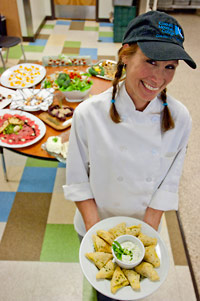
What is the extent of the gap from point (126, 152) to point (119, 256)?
40 centimetres

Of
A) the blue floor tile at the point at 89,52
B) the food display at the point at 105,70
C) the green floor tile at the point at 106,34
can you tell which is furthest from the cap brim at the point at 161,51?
the green floor tile at the point at 106,34

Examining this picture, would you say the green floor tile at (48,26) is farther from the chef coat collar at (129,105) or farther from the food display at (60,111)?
the chef coat collar at (129,105)

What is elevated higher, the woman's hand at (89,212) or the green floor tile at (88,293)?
the woman's hand at (89,212)

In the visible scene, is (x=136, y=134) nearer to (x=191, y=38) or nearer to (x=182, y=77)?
(x=182, y=77)

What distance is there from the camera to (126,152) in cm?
112

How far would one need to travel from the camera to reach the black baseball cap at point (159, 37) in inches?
34.0

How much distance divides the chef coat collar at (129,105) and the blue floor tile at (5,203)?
1.68m

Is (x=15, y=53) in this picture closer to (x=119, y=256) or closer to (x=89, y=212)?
(x=89, y=212)

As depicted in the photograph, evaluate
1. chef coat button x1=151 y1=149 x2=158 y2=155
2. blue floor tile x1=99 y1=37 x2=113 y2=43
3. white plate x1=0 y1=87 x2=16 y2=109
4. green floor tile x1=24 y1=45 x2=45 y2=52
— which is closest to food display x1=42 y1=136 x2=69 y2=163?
white plate x1=0 y1=87 x2=16 y2=109

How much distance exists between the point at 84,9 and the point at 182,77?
3276mm

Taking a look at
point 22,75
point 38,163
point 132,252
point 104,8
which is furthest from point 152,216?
point 104,8

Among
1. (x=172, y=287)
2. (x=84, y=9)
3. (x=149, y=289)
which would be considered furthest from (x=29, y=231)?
(x=84, y=9)

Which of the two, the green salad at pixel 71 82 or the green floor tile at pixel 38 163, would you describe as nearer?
the green salad at pixel 71 82

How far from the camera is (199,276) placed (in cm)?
207
